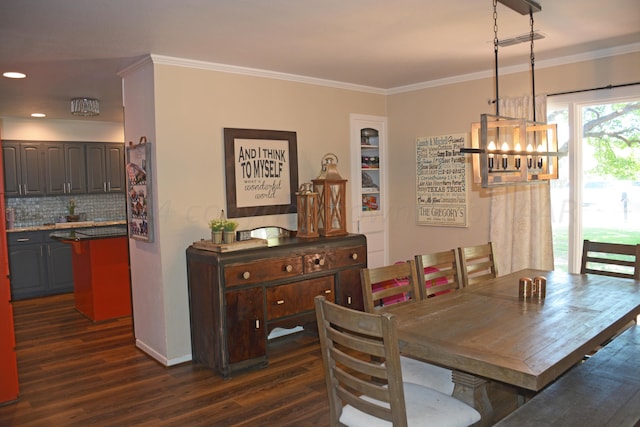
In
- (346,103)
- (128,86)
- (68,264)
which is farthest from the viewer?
(68,264)

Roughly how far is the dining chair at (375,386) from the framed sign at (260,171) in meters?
2.44

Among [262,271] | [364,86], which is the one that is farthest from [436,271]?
[364,86]

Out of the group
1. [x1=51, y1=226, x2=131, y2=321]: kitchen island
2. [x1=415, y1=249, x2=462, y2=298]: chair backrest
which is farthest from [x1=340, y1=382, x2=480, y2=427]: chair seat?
[x1=51, y1=226, x2=131, y2=321]: kitchen island

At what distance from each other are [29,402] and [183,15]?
2769 mm

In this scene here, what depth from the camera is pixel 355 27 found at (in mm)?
3303

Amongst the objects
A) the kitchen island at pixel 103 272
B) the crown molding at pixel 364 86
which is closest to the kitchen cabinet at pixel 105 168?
the kitchen island at pixel 103 272

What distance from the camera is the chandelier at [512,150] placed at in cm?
257

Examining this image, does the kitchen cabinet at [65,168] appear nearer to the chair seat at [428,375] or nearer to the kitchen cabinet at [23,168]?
the kitchen cabinet at [23,168]

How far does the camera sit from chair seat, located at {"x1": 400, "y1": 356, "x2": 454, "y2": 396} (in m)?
2.49

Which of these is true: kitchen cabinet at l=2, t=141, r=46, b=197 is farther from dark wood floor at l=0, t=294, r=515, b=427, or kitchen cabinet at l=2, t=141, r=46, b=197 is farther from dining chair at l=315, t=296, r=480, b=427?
dining chair at l=315, t=296, r=480, b=427

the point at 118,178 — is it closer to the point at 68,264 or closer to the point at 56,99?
the point at 68,264

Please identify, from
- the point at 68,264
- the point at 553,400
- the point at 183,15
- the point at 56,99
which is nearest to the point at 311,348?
the point at 553,400

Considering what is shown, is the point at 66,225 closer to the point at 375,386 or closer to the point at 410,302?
the point at 410,302

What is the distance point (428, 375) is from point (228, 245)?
72.6 inches
